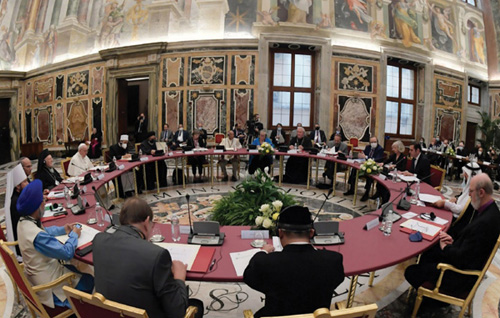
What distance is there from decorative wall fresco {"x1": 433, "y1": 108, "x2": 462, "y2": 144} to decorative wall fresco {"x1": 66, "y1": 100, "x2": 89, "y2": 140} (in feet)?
50.7

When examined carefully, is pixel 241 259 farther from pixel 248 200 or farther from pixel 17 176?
pixel 17 176

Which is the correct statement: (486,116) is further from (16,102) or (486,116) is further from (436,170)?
(16,102)

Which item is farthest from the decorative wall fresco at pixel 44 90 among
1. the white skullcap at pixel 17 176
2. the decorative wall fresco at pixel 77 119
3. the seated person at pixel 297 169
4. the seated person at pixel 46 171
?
the white skullcap at pixel 17 176

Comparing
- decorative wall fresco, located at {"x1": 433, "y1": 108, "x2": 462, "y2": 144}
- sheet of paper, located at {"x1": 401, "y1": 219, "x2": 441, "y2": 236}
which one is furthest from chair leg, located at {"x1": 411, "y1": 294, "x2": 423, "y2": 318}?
decorative wall fresco, located at {"x1": 433, "y1": 108, "x2": 462, "y2": 144}

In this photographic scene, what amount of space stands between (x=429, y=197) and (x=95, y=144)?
11540 mm

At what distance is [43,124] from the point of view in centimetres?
1420

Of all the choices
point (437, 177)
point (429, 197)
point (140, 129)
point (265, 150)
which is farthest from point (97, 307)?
point (140, 129)

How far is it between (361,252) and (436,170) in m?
3.78

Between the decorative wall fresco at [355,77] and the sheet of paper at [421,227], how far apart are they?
9339 mm

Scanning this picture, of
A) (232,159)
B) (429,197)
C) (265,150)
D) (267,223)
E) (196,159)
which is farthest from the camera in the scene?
(232,159)

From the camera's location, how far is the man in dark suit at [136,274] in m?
1.49

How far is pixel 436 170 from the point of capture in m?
5.27

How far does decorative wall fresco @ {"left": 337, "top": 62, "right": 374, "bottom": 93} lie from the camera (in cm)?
1149

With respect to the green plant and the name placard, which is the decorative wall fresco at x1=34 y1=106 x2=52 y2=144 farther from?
the name placard
